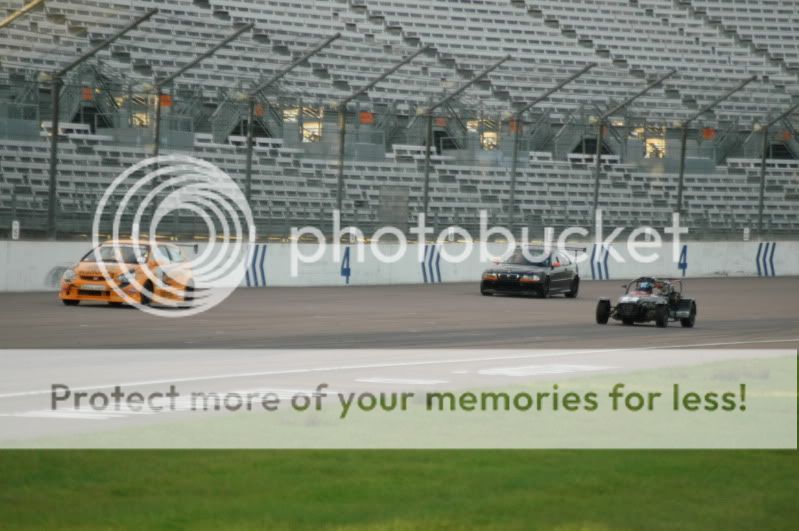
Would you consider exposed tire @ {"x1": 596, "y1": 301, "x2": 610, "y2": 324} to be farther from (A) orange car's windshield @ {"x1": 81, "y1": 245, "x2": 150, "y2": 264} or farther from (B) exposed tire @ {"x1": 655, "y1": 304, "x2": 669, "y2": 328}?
(A) orange car's windshield @ {"x1": 81, "y1": 245, "x2": 150, "y2": 264}

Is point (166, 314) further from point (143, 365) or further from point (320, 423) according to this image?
point (320, 423)

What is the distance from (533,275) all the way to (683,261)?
1413 centimetres

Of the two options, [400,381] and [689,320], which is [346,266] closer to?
[689,320]

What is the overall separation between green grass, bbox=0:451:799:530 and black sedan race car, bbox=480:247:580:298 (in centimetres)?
2634

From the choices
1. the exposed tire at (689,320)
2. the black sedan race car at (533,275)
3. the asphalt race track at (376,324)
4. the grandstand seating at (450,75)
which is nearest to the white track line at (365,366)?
the asphalt race track at (376,324)

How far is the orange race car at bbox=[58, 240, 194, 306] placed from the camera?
2880cm

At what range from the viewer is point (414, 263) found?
42.8 metres

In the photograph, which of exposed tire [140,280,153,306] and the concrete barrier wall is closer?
exposed tire [140,280,153,306]

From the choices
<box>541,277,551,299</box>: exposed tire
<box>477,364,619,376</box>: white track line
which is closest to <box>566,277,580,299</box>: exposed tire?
<box>541,277,551,299</box>: exposed tire

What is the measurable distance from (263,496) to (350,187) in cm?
4047

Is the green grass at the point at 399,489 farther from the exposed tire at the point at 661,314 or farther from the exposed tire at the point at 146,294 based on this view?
the exposed tire at the point at 146,294

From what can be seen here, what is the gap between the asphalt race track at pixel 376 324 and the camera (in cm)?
2128

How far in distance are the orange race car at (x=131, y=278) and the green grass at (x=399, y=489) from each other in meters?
19.1

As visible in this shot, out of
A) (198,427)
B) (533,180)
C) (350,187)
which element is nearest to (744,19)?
(533,180)
